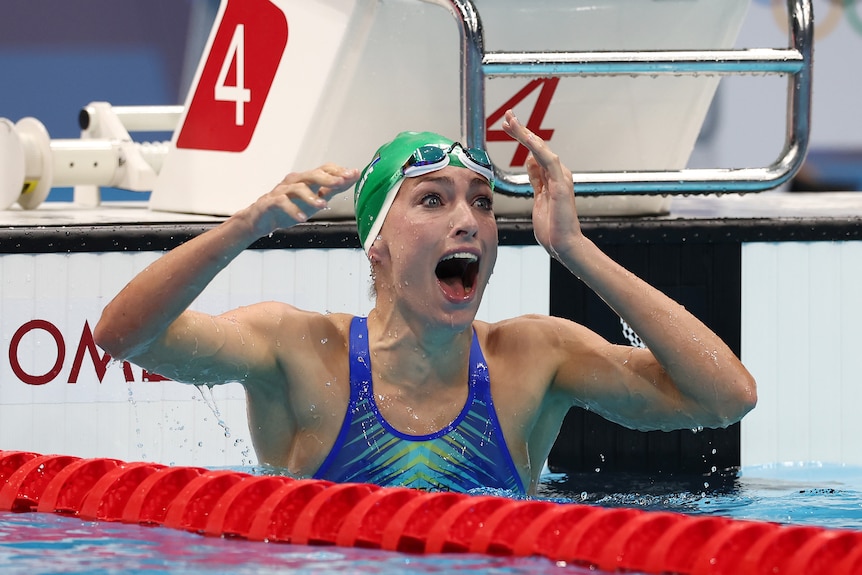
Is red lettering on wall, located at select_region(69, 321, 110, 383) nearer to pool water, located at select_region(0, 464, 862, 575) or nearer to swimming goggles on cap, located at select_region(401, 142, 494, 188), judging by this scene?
pool water, located at select_region(0, 464, 862, 575)

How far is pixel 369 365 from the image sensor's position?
2748mm

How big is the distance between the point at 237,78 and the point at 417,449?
5.70ft

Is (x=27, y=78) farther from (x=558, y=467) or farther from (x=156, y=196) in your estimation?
(x=558, y=467)

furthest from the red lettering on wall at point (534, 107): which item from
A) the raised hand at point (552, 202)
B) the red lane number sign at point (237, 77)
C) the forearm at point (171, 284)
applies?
the forearm at point (171, 284)

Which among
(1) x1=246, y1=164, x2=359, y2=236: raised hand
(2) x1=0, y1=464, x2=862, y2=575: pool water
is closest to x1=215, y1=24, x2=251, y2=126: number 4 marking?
(2) x1=0, y1=464, x2=862, y2=575: pool water

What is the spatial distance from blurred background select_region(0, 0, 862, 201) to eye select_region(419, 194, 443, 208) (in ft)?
13.5

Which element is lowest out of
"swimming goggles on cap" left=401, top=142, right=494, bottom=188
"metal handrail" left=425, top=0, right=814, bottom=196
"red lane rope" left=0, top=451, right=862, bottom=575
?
"red lane rope" left=0, top=451, right=862, bottom=575

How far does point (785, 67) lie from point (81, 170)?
2514 mm

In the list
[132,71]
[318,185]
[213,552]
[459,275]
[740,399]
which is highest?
[132,71]

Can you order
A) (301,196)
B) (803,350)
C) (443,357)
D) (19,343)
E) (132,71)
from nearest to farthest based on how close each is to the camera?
(301,196)
(443,357)
(19,343)
(803,350)
(132,71)

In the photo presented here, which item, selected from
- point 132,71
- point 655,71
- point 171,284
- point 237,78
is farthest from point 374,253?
point 132,71

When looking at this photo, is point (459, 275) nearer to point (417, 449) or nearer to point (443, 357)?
point (443, 357)

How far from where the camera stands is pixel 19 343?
3.73 meters

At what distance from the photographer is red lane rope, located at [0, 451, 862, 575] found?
2.28 meters
